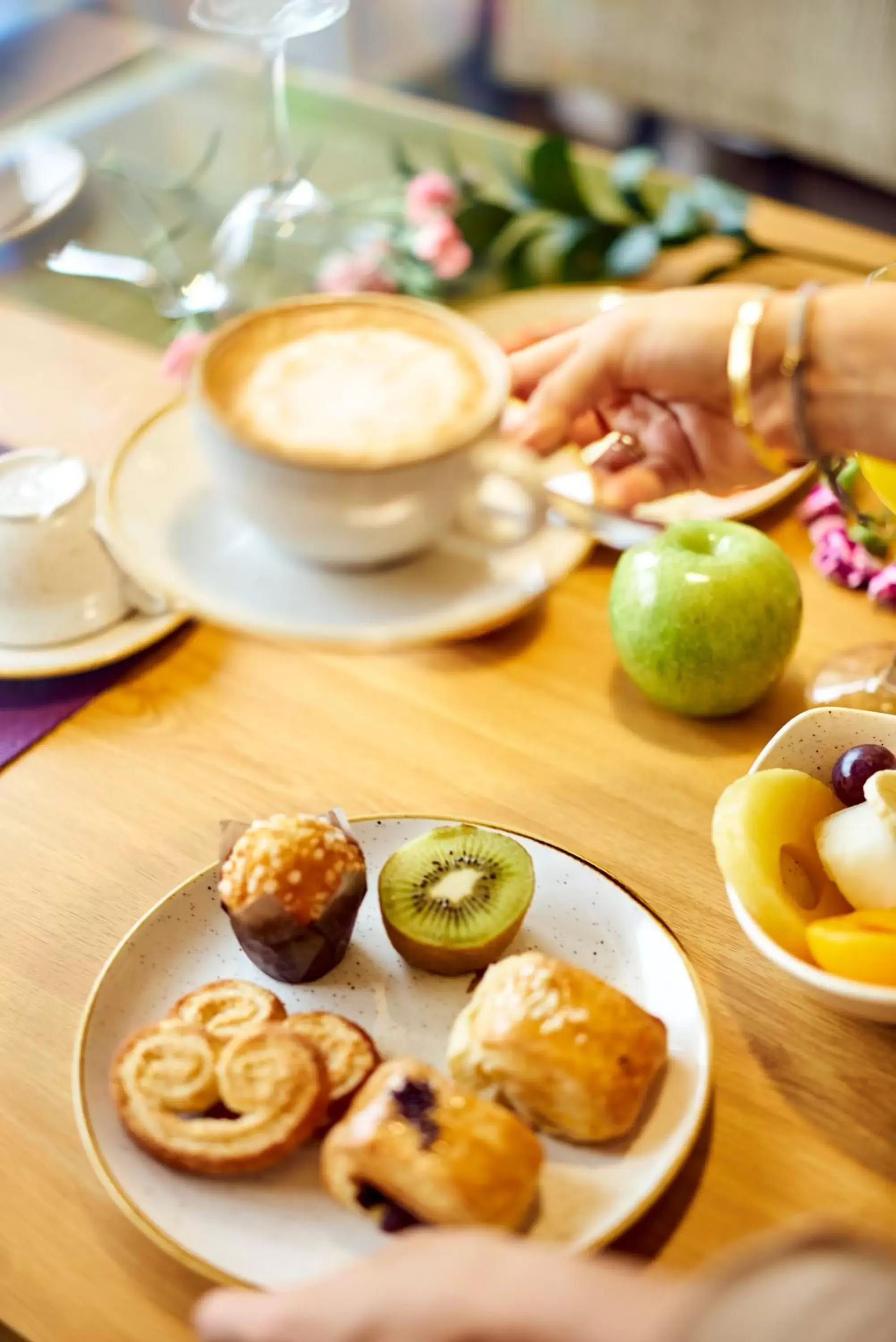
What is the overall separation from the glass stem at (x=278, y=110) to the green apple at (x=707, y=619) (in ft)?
A: 2.35

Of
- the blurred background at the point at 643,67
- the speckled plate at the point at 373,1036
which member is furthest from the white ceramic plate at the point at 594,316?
the blurred background at the point at 643,67

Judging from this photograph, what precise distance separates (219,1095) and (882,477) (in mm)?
584

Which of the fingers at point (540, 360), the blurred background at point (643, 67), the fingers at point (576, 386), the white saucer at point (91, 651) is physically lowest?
→ the blurred background at point (643, 67)

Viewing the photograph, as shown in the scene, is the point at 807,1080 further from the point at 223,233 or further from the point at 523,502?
the point at 223,233

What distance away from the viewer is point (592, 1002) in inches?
26.2

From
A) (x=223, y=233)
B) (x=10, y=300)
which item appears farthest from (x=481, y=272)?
(x=10, y=300)

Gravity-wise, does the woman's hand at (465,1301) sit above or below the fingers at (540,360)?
below

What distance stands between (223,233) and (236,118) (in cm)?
45

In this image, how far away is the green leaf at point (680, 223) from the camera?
4.64 ft

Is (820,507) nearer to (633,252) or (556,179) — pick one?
(633,252)

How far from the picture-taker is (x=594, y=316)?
3.27 ft

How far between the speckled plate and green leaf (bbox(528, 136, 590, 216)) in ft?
2.90

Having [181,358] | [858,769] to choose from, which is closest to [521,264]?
[181,358]

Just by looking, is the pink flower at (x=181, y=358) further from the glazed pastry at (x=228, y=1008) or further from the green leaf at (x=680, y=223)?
the glazed pastry at (x=228, y=1008)
